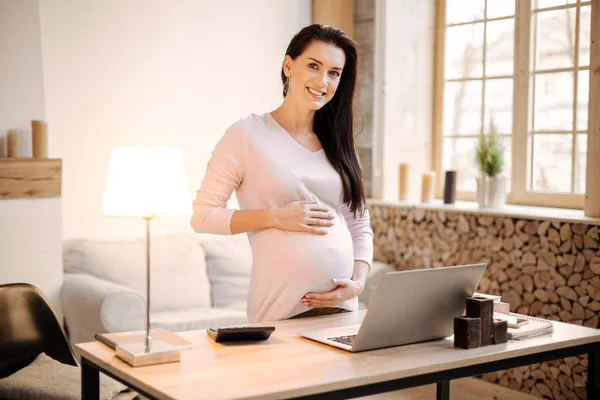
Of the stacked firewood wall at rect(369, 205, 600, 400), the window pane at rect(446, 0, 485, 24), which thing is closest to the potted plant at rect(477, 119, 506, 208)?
the stacked firewood wall at rect(369, 205, 600, 400)

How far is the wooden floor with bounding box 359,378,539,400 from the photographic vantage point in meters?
3.88

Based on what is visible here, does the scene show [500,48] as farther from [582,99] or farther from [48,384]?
[48,384]

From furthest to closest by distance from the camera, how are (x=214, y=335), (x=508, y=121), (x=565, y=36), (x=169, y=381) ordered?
(x=508, y=121), (x=565, y=36), (x=214, y=335), (x=169, y=381)

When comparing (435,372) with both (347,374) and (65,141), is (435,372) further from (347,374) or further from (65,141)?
(65,141)

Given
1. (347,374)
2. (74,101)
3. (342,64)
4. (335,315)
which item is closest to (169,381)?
(347,374)

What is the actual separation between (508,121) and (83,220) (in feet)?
8.09

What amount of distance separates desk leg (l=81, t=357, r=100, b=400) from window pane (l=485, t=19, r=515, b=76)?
10.9 ft

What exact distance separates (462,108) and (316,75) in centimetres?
267

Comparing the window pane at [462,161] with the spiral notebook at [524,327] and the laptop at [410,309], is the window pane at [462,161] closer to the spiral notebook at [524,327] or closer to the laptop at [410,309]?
the spiral notebook at [524,327]

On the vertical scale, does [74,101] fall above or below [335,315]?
above

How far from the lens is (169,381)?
5.20ft

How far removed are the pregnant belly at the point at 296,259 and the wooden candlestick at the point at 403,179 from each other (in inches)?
96.2

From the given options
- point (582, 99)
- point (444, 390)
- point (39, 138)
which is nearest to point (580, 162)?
point (582, 99)

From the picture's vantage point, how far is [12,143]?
11.7 feet
